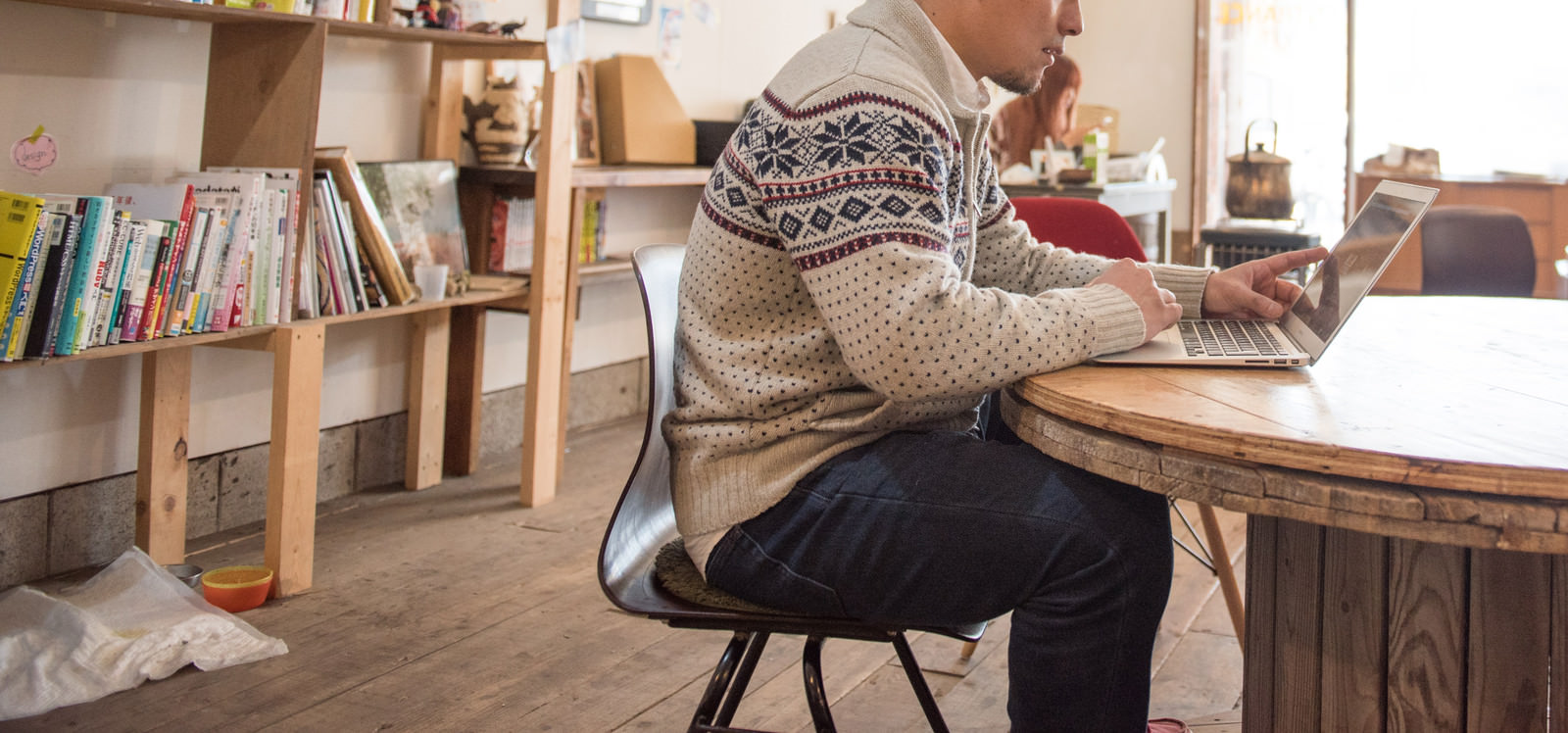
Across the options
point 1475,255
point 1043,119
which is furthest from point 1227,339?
point 1043,119

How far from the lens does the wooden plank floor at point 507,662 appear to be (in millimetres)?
1992

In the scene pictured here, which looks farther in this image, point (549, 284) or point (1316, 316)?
point (549, 284)

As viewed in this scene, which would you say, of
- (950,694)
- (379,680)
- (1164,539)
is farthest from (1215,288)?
(379,680)

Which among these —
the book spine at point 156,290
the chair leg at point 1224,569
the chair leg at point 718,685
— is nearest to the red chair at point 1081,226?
the chair leg at point 1224,569

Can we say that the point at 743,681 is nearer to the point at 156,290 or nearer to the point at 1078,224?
the point at 1078,224

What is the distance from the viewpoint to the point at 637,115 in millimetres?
3816

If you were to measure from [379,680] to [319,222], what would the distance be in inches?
40.4

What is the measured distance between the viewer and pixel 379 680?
2117 mm

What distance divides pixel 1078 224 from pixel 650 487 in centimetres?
115

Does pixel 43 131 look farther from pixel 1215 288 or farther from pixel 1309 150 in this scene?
pixel 1309 150

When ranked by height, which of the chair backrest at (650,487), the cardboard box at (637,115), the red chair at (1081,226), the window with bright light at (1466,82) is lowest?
the chair backrest at (650,487)

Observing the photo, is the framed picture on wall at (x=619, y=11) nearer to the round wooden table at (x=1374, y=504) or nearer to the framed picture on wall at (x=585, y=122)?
the framed picture on wall at (x=585, y=122)

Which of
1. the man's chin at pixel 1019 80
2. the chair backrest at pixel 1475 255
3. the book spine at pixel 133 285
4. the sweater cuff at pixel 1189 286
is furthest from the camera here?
the chair backrest at pixel 1475 255

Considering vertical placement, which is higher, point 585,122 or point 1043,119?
point 1043,119
